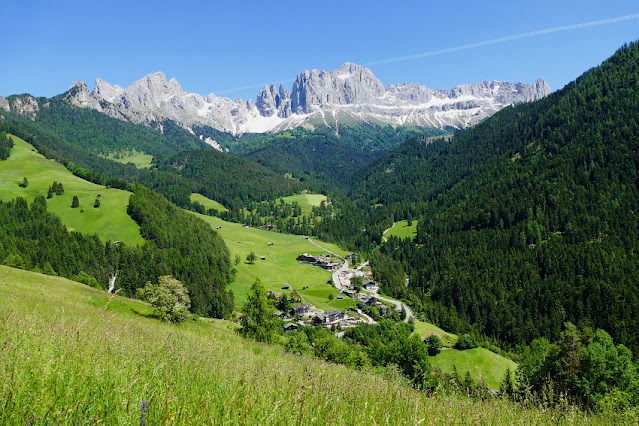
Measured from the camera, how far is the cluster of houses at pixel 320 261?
6063 inches

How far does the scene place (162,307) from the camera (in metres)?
36.7

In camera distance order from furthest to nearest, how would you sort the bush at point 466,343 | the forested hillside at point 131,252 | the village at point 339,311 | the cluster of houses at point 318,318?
the village at point 339,311, the cluster of houses at point 318,318, the forested hillside at point 131,252, the bush at point 466,343

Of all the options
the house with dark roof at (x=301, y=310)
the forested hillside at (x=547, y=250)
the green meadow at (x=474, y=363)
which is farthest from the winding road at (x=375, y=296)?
the green meadow at (x=474, y=363)

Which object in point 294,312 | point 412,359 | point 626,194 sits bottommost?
point 294,312

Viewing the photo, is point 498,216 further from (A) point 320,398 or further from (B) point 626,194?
(A) point 320,398

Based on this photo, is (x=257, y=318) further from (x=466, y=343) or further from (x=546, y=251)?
(x=546, y=251)

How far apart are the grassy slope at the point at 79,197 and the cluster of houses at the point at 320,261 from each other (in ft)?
225

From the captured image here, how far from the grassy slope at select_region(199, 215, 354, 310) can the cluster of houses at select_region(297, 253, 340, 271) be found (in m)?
4.31

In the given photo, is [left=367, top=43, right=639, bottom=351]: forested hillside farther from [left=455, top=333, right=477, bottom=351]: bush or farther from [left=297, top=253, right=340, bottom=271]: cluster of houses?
[left=297, top=253, right=340, bottom=271]: cluster of houses

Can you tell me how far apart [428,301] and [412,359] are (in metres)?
78.1

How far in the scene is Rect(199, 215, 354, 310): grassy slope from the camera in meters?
118

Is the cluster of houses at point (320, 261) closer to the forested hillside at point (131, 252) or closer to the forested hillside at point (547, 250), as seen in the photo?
the forested hillside at point (547, 250)

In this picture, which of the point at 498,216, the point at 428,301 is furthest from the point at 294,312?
the point at 498,216

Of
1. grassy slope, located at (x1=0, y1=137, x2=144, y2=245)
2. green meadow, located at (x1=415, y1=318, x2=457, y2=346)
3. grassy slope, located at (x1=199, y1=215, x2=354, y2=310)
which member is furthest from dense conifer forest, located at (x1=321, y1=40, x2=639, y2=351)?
grassy slope, located at (x1=0, y1=137, x2=144, y2=245)
